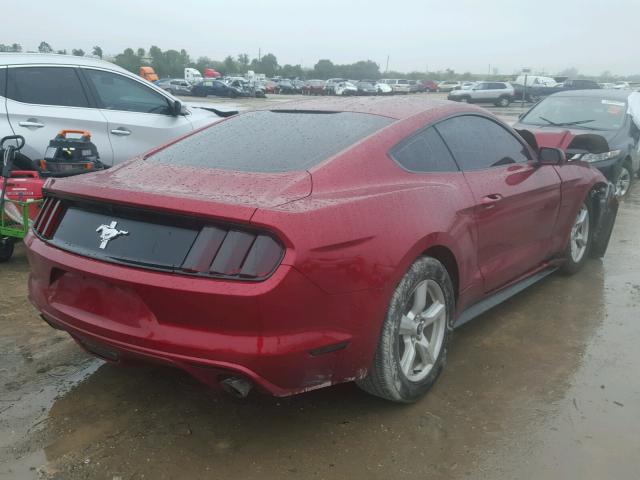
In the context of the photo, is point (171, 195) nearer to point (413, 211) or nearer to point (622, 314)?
point (413, 211)

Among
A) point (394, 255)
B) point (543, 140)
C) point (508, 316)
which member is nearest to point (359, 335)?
point (394, 255)

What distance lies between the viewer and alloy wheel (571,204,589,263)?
4.88 m

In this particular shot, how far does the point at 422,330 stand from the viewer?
9.87 ft

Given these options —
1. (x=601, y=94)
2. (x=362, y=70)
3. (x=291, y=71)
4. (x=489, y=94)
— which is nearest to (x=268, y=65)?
(x=291, y=71)

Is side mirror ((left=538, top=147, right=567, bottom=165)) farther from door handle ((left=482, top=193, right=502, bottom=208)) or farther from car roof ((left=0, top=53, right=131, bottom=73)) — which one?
car roof ((left=0, top=53, right=131, bottom=73))

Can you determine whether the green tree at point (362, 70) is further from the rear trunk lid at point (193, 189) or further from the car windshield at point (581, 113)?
the rear trunk lid at point (193, 189)

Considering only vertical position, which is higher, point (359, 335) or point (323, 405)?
point (359, 335)

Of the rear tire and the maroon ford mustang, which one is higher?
the maroon ford mustang

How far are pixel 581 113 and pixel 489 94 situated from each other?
30137 millimetres

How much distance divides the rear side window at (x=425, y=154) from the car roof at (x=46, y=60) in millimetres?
4379

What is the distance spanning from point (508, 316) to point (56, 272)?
2.87 meters

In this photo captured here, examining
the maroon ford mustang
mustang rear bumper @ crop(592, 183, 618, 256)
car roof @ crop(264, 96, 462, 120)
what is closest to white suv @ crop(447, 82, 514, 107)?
mustang rear bumper @ crop(592, 183, 618, 256)

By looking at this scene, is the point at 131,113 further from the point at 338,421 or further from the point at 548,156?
the point at 338,421

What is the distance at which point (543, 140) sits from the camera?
21.5ft
